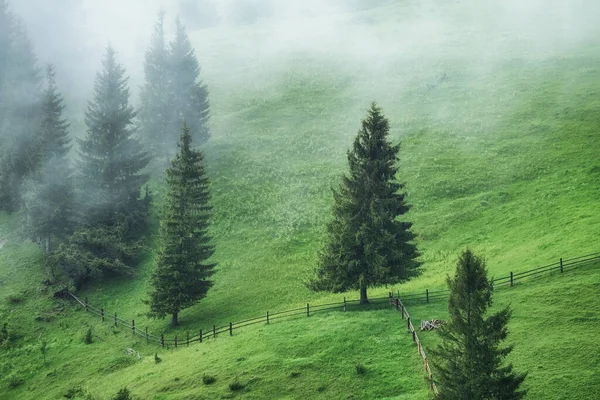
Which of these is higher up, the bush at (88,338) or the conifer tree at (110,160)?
the conifer tree at (110,160)

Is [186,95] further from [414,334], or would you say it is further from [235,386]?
[414,334]

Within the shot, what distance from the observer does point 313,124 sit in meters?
87.8

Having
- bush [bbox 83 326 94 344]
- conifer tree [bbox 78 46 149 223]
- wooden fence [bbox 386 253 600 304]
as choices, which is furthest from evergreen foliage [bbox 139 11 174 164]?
wooden fence [bbox 386 253 600 304]

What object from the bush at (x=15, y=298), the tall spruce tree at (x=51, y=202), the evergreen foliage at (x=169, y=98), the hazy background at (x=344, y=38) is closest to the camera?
the bush at (x=15, y=298)

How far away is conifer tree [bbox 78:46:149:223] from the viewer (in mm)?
60875

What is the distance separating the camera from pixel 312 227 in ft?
196

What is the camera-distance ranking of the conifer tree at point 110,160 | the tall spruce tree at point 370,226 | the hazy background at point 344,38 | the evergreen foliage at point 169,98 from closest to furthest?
1. the tall spruce tree at point 370,226
2. the conifer tree at point 110,160
3. the evergreen foliage at point 169,98
4. the hazy background at point 344,38

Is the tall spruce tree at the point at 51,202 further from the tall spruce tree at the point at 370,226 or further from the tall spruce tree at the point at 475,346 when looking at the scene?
the tall spruce tree at the point at 475,346

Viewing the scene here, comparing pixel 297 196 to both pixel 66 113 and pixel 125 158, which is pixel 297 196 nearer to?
pixel 125 158

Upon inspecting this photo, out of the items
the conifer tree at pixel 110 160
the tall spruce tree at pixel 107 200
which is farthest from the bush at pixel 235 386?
the conifer tree at pixel 110 160

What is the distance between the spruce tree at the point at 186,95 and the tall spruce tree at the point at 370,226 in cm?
4697

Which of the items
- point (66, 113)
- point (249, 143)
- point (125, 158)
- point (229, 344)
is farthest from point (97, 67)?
point (229, 344)

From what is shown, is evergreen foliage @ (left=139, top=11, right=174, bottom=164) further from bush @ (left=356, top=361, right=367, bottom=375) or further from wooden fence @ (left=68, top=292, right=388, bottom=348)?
bush @ (left=356, top=361, right=367, bottom=375)

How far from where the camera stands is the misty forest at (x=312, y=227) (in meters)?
29.5
